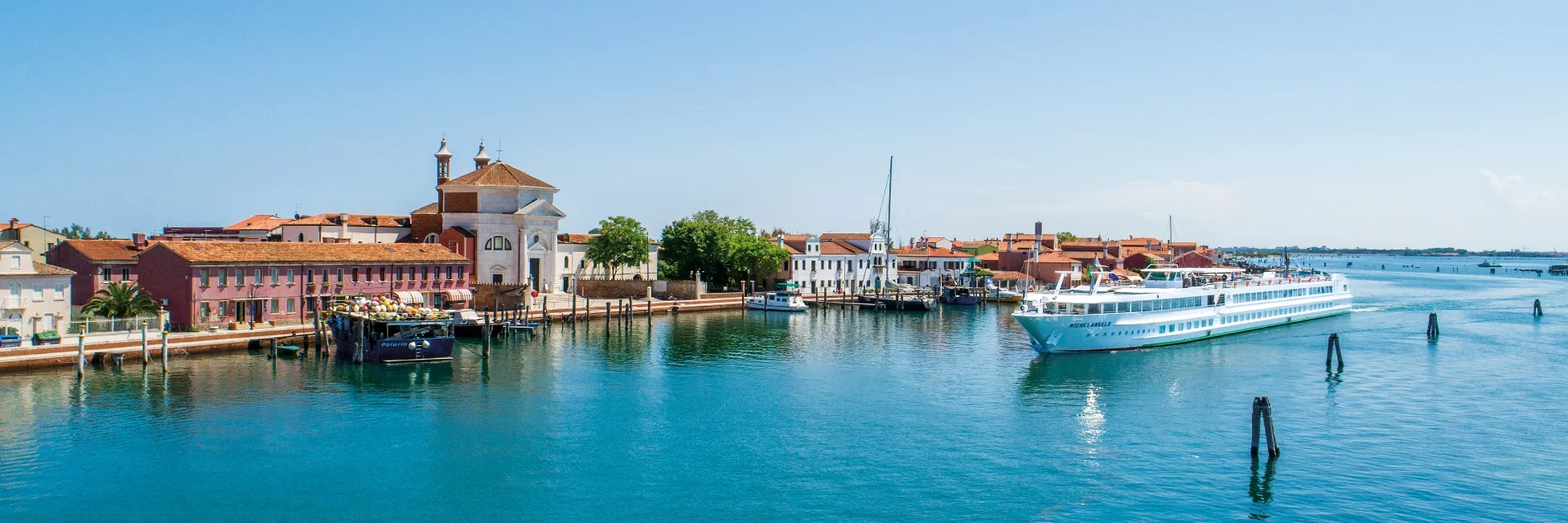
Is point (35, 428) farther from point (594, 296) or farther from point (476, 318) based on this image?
point (594, 296)

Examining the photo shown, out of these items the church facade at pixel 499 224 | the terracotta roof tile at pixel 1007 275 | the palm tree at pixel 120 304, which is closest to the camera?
the palm tree at pixel 120 304

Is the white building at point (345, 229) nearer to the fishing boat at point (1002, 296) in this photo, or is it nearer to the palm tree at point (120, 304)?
the palm tree at point (120, 304)

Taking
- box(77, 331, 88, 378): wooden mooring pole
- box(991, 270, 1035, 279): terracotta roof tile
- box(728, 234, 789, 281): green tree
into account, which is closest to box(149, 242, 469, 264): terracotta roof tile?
box(77, 331, 88, 378): wooden mooring pole

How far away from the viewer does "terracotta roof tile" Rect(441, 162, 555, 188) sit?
256 feet

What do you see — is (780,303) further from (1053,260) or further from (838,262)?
(1053,260)

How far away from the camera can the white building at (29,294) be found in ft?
148

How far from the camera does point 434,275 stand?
67.1 m

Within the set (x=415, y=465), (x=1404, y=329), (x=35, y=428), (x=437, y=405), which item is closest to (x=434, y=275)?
(x=437, y=405)

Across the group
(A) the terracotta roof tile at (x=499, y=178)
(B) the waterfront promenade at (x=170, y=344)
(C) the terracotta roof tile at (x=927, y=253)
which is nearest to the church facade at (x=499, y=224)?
(A) the terracotta roof tile at (x=499, y=178)

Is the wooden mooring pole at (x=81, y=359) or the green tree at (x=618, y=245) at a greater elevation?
the green tree at (x=618, y=245)

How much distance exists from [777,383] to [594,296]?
4369 centimetres

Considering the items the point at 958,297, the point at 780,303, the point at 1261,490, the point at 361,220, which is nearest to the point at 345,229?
the point at 361,220

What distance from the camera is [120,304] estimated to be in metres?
50.0

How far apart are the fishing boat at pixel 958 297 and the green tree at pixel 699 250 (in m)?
19.0
